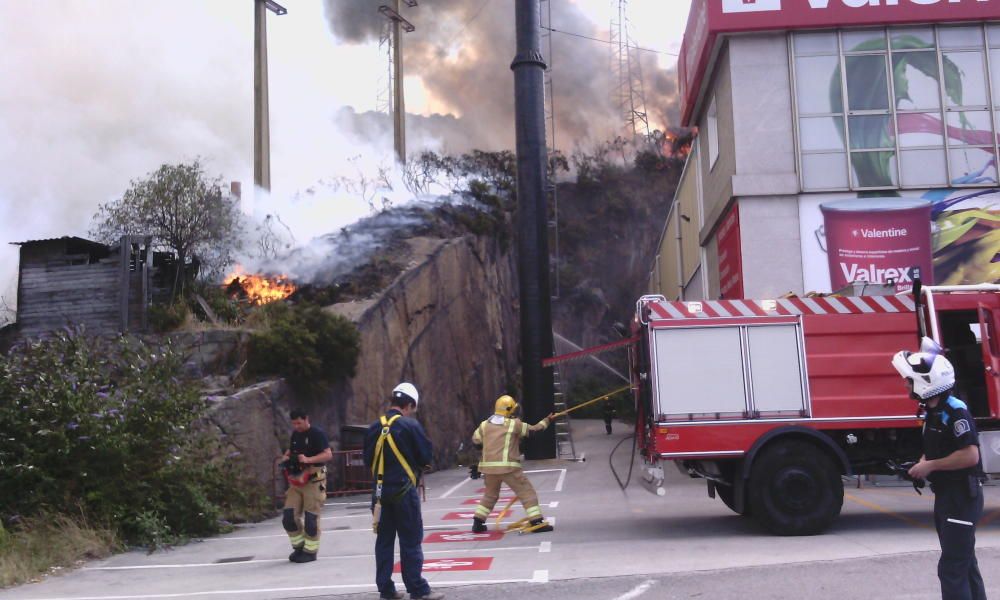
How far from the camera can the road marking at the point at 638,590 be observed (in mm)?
6836

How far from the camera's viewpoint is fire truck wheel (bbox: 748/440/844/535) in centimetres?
973

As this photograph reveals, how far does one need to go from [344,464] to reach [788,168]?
1151 centimetres

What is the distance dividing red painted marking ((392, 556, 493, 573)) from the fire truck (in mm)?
2432

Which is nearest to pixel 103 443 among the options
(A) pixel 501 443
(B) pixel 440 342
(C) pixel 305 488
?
(C) pixel 305 488

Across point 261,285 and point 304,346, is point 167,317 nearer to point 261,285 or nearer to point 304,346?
point 261,285

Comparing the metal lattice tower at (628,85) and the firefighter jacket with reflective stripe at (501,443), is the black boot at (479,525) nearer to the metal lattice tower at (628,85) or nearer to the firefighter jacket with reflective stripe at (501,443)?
the firefighter jacket with reflective stripe at (501,443)

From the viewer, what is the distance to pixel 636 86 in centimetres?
6550

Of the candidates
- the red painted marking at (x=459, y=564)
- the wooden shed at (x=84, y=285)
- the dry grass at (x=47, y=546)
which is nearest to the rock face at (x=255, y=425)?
the dry grass at (x=47, y=546)

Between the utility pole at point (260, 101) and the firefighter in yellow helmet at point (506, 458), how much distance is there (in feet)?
65.2

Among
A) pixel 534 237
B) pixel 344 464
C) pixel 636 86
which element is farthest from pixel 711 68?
pixel 636 86

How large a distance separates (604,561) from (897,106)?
14.1 metres

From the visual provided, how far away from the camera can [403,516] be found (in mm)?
6957

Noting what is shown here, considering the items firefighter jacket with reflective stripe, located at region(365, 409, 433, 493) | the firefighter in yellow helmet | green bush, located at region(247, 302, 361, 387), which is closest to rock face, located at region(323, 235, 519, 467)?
green bush, located at region(247, 302, 361, 387)

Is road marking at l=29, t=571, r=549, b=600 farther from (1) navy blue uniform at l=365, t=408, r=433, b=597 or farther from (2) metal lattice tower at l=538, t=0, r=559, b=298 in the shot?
(2) metal lattice tower at l=538, t=0, r=559, b=298
